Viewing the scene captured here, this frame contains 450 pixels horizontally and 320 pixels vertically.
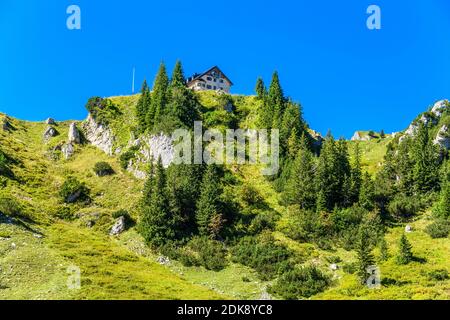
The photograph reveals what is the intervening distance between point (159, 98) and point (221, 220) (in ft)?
143

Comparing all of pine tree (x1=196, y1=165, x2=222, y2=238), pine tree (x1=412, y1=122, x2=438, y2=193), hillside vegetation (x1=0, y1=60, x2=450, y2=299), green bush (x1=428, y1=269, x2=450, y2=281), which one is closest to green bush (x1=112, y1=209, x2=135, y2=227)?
hillside vegetation (x1=0, y1=60, x2=450, y2=299)

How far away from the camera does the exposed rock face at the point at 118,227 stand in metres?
70.0

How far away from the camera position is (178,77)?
4380 inches

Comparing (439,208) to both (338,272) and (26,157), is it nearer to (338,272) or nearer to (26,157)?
(338,272)

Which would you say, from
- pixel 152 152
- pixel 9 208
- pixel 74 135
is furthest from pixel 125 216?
pixel 74 135

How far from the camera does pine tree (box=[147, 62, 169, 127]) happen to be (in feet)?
325

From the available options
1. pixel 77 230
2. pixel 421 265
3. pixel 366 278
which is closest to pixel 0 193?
pixel 77 230

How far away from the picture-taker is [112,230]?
70.4 meters

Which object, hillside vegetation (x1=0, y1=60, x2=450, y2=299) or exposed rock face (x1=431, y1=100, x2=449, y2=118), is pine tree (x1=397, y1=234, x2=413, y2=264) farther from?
exposed rock face (x1=431, y1=100, x2=449, y2=118)

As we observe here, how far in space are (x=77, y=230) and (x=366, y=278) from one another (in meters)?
42.6

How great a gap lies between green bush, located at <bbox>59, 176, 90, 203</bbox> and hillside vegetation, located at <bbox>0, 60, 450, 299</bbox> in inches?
8.5

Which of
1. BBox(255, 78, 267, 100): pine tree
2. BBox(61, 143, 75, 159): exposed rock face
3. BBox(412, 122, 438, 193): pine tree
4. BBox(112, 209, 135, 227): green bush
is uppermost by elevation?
BBox(255, 78, 267, 100): pine tree

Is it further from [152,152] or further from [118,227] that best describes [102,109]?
[118,227]

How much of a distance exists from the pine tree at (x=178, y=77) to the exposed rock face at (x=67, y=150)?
27.3 m
